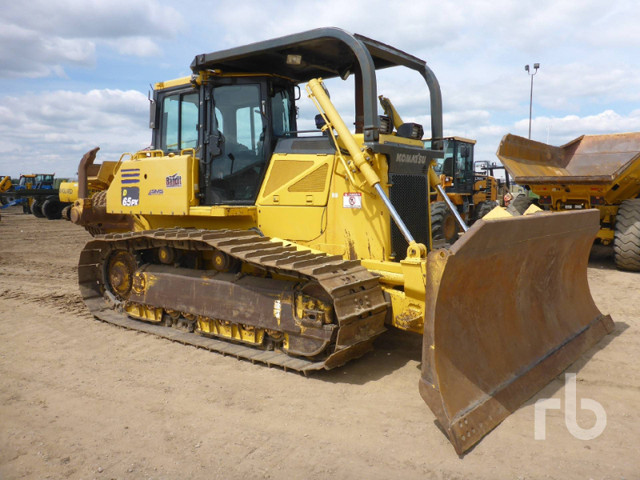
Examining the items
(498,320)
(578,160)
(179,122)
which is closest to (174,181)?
(179,122)

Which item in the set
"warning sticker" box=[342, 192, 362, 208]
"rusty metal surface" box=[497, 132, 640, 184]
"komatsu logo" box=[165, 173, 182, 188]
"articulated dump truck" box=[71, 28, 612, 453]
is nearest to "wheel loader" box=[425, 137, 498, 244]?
"rusty metal surface" box=[497, 132, 640, 184]

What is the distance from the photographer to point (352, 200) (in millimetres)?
4902

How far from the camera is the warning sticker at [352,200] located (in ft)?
16.0

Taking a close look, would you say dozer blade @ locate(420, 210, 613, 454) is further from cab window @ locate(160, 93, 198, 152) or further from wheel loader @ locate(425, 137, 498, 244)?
wheel loader @ locate(425, 137, 498, 244)

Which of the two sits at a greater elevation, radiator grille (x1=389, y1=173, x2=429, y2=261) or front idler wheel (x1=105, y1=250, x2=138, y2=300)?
radiator grille (x1=389, y1=173, x2=429, y2=261)

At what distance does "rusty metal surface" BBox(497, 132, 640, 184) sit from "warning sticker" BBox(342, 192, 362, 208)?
5.80m

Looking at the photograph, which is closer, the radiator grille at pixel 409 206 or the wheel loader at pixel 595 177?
the radiator grille at pixel 409 206

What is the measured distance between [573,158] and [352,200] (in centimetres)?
829

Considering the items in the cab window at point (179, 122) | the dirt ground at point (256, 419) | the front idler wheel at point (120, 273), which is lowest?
the dirt ground at point (256, 419)

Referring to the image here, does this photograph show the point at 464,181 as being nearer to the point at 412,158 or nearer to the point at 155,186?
the point at 412,158

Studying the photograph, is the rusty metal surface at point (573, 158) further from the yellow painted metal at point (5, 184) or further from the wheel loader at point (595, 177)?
the yellow painted metal at point (5, 184)

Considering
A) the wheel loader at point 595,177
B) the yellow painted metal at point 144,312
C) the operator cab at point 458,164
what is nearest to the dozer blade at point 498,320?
the yellow painted metal at point 144,312

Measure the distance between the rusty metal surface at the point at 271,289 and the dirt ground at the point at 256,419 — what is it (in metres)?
0.33

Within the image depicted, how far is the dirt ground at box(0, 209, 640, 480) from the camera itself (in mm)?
3035
